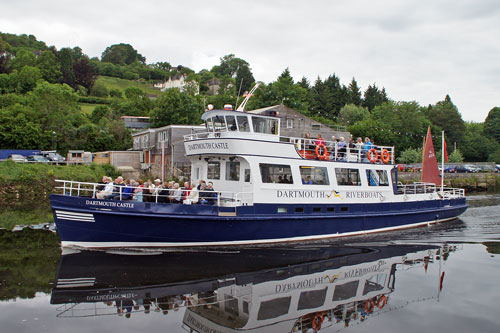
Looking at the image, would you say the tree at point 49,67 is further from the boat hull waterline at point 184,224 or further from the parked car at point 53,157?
the boat hull waterline at point 184,224

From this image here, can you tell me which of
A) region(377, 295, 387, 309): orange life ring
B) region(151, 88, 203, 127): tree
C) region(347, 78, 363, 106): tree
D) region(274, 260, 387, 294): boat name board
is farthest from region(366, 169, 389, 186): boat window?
region(347, 78, 363, 106): tree

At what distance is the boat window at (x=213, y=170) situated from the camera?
14.8 metres

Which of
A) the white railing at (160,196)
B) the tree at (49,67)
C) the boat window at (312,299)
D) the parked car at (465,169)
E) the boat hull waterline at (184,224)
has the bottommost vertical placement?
the boat window at (312,299)

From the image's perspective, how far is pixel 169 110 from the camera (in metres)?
45.1

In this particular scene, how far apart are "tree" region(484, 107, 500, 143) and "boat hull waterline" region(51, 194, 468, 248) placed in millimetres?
71212

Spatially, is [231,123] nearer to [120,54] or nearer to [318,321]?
[318,321]

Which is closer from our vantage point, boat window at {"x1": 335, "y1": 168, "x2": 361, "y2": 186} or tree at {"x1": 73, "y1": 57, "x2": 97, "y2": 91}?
boat window at {"x1": 335, "y1": 168, "x2": 361, "y2": 186}

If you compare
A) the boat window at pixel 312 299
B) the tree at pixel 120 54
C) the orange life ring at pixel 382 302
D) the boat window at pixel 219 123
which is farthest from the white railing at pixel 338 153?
the tree at pixel 120 54

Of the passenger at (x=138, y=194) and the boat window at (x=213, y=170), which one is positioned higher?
the boat window at (x=213, y=170)

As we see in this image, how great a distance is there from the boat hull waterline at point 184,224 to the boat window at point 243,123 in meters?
2.91

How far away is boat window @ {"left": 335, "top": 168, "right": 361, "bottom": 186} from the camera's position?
15547mm

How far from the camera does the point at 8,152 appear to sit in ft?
118

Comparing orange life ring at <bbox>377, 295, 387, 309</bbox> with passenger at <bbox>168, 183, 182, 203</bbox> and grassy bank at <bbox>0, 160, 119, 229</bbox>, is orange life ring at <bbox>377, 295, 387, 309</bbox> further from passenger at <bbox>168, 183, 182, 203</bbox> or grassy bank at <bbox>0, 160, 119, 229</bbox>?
grassy bank at <bbox>0, 160, 119, 229</bbox>

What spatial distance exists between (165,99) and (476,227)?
36.2 metres
